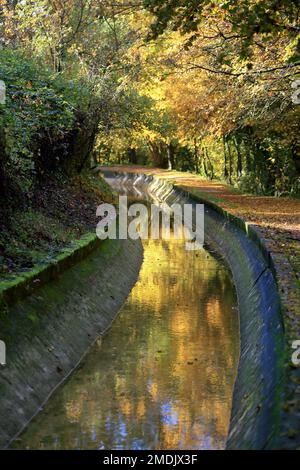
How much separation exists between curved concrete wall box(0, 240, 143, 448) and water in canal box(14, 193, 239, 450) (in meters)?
0.20

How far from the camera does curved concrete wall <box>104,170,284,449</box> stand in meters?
7.40

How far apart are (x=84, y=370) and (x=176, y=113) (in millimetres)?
25244

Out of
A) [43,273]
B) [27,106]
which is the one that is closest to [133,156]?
[27,106]

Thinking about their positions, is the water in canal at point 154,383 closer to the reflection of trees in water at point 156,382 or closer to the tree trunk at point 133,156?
the reflection of trees in water at point 156,382

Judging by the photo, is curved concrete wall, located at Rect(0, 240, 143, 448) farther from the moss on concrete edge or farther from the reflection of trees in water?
the reflection of trees in water

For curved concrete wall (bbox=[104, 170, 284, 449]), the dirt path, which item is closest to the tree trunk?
the dirt path

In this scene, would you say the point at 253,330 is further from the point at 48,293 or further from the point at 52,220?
the point at 52,220

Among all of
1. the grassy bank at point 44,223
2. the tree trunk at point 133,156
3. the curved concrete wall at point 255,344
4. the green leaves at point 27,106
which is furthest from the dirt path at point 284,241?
the tree trunk at point 133,156

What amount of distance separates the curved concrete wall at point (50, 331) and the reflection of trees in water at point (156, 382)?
0.25m

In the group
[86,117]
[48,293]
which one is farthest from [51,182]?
[48,293]

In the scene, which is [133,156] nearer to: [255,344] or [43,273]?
[43,273]

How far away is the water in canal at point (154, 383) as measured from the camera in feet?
28.4

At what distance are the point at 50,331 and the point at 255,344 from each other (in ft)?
10.6

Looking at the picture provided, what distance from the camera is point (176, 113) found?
35094 millimetres
